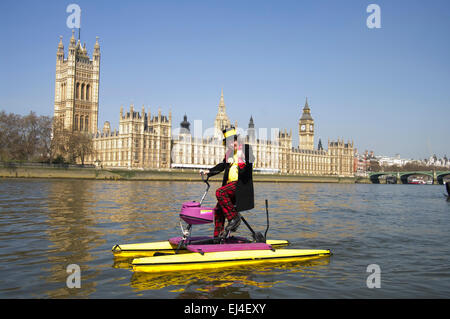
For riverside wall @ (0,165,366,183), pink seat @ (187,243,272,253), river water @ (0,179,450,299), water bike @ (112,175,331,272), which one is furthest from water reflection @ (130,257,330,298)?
riverside wall @ (0,165,366,183)

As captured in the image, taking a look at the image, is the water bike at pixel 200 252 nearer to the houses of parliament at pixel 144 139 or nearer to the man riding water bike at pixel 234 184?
the man riding water bike at pixel 234 184

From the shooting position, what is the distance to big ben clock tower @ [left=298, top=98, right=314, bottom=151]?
13875 centimetres

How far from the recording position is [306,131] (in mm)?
139500

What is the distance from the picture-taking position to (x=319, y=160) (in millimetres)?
134125

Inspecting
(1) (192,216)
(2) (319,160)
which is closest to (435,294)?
(1) (192,216)

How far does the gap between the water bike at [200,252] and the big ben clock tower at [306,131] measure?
132183 millimetres

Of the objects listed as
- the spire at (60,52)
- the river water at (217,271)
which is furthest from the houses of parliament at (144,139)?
the river water at (217,271)

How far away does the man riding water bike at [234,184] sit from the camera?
25.5 ft

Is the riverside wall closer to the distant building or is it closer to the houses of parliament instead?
the houses of parliament

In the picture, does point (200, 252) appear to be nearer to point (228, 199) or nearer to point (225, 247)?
point (225, 247)

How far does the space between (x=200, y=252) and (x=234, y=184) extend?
145cm

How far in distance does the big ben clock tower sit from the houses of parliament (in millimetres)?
649
